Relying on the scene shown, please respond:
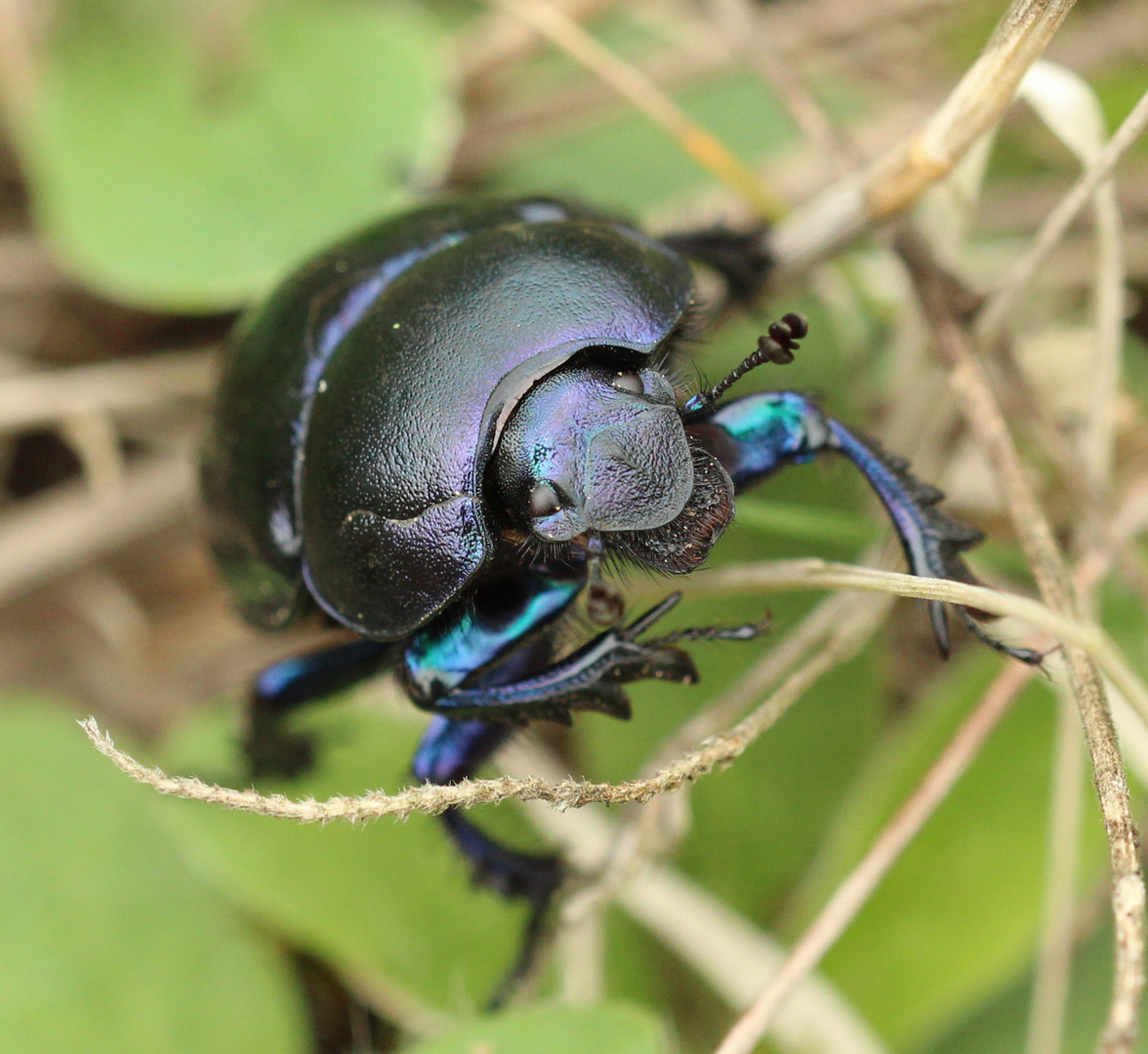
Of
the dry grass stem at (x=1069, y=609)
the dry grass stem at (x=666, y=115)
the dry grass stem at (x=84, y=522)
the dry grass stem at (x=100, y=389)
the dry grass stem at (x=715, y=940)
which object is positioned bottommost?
the dry grass stem at (x=84, y=522)

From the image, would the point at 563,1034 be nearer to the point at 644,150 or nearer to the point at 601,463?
the point at 601,463

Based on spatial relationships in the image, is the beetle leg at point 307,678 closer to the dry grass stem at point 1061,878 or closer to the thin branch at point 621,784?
the thin branch at point 621,784

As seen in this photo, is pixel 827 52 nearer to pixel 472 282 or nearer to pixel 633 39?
pixel 633 39

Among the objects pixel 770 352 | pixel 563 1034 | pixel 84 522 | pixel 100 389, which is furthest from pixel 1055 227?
pixel 84 522

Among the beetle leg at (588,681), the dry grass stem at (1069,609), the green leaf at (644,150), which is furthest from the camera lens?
the green leaf at (644,150)

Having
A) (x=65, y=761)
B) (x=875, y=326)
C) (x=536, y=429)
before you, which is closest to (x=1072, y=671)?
(x=536, y=429)

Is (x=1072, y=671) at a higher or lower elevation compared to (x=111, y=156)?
higher

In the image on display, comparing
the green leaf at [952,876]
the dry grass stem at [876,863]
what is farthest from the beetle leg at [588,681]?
the green leaf at [952,876]
